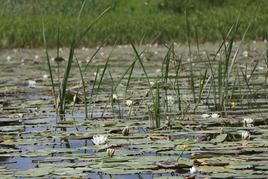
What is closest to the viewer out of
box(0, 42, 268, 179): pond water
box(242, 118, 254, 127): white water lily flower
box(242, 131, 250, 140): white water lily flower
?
box(0, 42, 268, 179): pond water

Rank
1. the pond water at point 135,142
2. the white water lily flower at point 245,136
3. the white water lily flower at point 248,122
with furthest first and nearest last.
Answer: the white water lily flower at point 248,122 < the white water lily flower at point 245,136 < the pond water at point 135,142

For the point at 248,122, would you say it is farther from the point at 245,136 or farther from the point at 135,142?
the point at 135,142

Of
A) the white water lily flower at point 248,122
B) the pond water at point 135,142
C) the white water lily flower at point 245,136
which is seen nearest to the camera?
the pond water at point 135,142

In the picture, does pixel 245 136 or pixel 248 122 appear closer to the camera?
pixel 245 136

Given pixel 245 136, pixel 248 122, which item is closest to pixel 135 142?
pixel 245 136

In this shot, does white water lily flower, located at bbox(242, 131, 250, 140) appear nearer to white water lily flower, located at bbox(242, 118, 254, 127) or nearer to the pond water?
the pond water

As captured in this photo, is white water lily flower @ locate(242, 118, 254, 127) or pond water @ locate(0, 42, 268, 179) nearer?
pond water @ locate(0, 42, 268, 179)

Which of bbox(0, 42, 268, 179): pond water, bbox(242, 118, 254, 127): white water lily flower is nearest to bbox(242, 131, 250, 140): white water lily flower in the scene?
bbox(0, 42, 268, 179): pond water

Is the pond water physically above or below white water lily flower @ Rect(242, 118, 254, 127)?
below

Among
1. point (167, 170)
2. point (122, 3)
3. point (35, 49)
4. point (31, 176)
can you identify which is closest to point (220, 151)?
point (167, 170)

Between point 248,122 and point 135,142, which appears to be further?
point 248,122

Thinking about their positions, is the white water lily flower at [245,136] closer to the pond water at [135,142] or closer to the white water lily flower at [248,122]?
the pond water at [135,142]

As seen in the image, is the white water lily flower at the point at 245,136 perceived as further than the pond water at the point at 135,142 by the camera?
Yes

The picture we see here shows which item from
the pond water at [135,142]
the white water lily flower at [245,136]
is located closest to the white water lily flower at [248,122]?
the pond water at [135,142]
